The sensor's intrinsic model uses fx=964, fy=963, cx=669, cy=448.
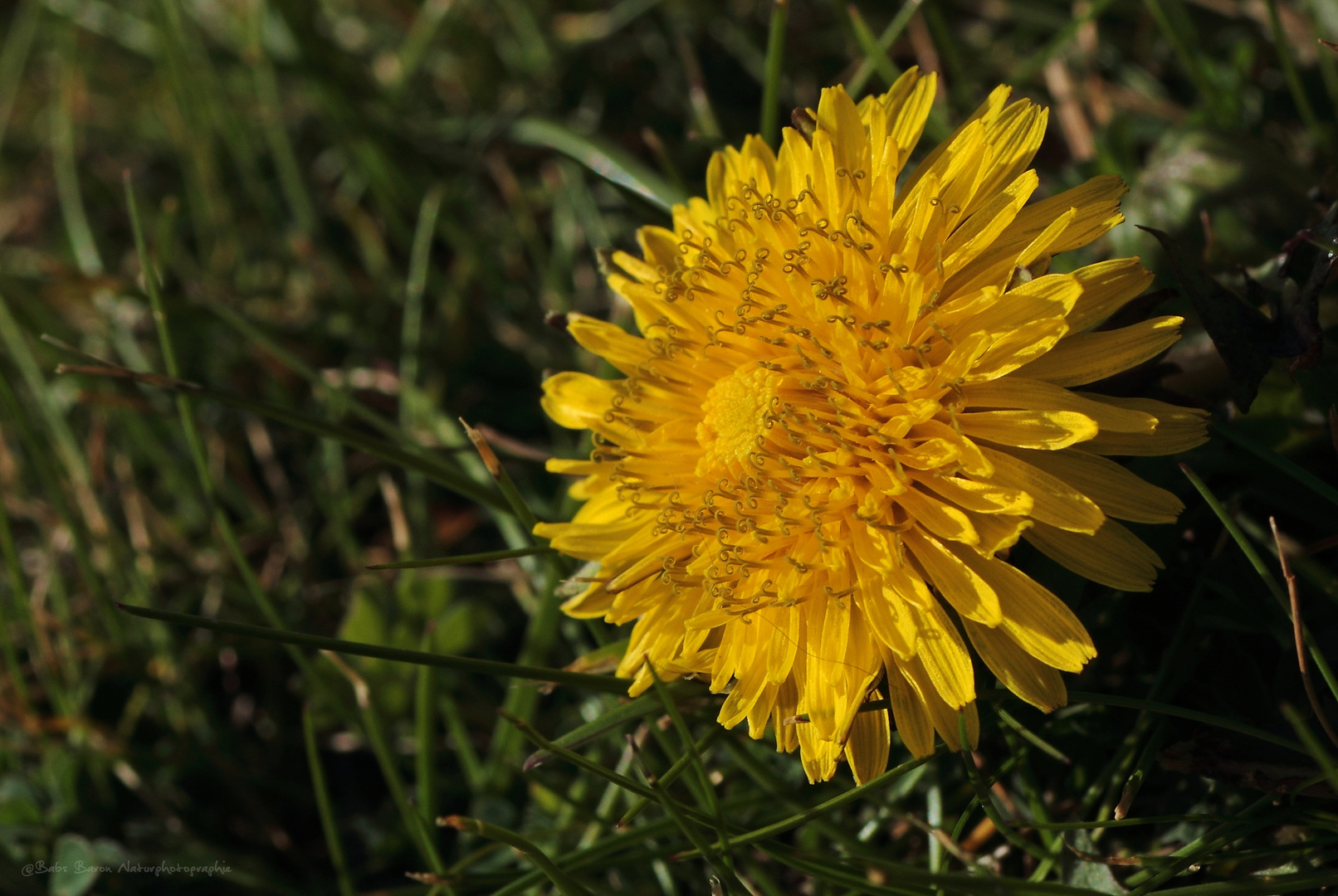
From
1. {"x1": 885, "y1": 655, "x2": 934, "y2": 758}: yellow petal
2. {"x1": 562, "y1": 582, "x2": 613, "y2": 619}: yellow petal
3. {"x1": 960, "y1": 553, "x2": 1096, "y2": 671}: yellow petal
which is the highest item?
{"x1": 960, "y1": 553, "x2": 1096, "y2": 671}: yellow petal

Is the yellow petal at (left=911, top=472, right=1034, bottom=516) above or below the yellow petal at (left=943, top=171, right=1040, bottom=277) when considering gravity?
below

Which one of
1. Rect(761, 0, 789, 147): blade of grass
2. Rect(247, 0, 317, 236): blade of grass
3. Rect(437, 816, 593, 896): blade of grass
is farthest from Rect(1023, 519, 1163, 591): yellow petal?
Rect(247, 0, 317, 236): blade of grass

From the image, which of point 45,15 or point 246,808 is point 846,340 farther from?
point 45,15

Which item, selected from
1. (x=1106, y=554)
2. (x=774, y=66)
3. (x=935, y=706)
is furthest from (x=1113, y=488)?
(x=774, y=66)

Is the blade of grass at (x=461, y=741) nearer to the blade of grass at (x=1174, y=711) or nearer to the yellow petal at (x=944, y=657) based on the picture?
the yellow petal at (x=944, y=657)

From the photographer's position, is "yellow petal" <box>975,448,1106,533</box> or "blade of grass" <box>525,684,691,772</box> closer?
"yellow petal" <box>975,448,1106,533</box>

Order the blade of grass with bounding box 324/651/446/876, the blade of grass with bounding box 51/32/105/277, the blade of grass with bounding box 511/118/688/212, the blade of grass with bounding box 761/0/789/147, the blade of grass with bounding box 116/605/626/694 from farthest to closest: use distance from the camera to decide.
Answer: the blade of grass with bounding box 51/32/105/277 < the blade of grass with bounding box 511/118/688/212 < the blade of grass with bounding box 761/0/789/147 < the blade of grass with bounding box 324/651/446/876 < the blade of grass with bounding box 116/605/626/694

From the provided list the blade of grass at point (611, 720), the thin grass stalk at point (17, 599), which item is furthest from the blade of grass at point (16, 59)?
the blade of grass at point (611, 720)

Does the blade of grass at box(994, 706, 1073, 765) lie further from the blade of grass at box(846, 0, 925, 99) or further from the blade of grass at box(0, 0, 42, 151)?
the blade of grass at box(0, 0, 42, 151)
